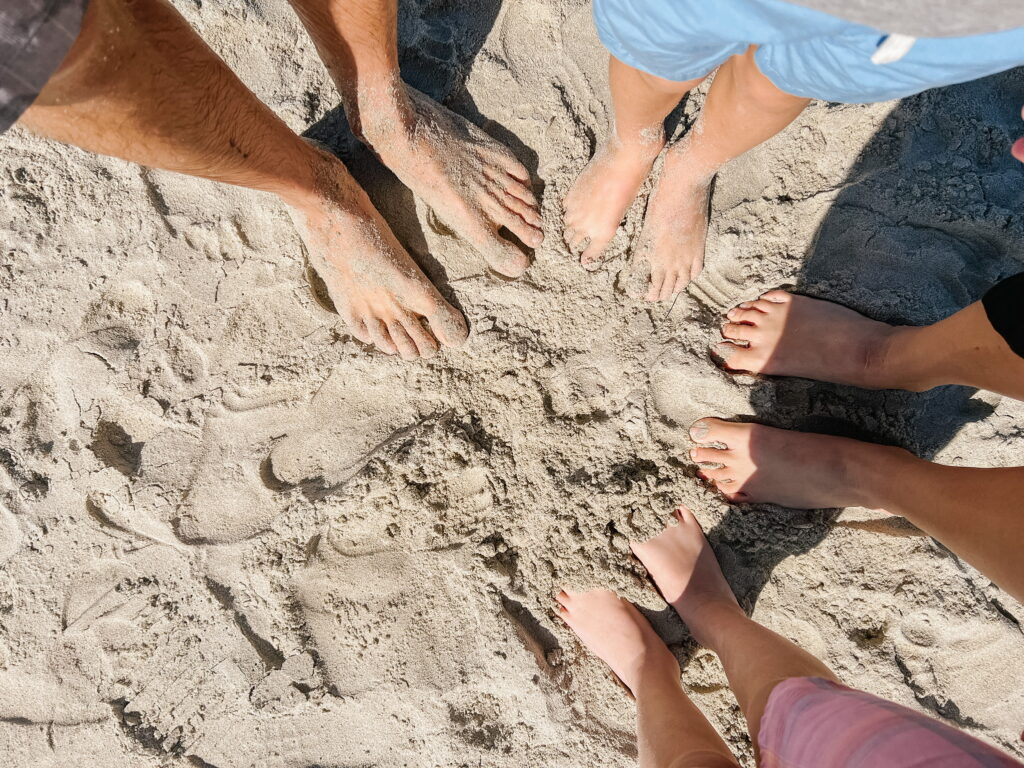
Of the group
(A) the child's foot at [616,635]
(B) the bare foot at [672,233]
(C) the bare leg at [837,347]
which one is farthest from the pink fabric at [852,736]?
(B) the bare foot at [672,233]

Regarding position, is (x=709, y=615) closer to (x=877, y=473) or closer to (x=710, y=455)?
(x=710, y=455)

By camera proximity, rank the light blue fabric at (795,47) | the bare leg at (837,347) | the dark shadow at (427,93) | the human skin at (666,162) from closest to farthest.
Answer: the light blue fabric at (795,47), the human skin at (666,162), the bare leg at (837,347), the dark shadow at (427,93)

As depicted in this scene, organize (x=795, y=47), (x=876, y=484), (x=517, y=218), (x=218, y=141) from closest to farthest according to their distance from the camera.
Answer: (x=795, y=47) < (x=218, y=141) < (x=876, y=484) < (x=517, y=218)

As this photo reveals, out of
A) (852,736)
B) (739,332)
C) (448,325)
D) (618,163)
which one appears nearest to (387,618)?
(448,325)

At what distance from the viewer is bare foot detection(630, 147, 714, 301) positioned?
59.4 inches

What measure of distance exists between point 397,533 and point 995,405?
1.58m

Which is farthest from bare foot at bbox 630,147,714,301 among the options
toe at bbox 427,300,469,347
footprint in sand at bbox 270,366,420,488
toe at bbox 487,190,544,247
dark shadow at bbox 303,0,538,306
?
footprint in sand at bbox 270,366,420,488

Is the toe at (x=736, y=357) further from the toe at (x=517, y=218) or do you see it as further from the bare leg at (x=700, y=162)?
the toe at (x=517, y=218)

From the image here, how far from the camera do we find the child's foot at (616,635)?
156cm

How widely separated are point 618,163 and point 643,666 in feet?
4.14

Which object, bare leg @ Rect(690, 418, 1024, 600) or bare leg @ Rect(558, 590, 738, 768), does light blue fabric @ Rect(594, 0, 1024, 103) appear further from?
bare leg @ Rect(558, 590, 738, 768)

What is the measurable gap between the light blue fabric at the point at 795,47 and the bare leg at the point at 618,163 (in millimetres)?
206

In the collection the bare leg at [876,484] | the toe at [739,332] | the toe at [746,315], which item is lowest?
the bare leg at [876,484]

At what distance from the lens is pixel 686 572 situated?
5.16 ft
